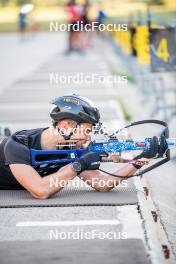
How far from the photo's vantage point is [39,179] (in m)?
7.75

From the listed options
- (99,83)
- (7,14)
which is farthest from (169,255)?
(7,14)

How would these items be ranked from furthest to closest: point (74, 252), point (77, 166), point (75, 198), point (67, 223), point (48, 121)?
point (48, 121), point (75, 198), point (77, 166), point (67, 223), point (74, 252)

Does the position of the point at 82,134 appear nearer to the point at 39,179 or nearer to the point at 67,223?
the point at 39,179

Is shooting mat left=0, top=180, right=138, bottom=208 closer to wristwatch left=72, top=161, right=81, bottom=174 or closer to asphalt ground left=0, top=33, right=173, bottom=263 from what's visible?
asphalt ground left=0, top=33, right=173, bottom=263

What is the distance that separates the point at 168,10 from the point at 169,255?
224ft

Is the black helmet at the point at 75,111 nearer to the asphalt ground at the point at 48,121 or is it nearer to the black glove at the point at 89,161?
the black glove at the point at 89,161

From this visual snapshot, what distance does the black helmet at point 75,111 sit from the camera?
25.2 feet

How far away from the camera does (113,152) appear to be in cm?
784

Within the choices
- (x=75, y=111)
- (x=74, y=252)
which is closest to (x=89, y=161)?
(x=75, y=111)

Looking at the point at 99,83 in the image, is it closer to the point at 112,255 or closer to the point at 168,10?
the point at 112,255

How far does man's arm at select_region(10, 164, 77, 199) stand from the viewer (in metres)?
7.63

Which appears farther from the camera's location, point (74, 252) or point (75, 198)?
point (75, 198)

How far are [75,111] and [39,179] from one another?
2.40 feet

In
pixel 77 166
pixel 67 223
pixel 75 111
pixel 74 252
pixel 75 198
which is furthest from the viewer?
pixel 75 198
